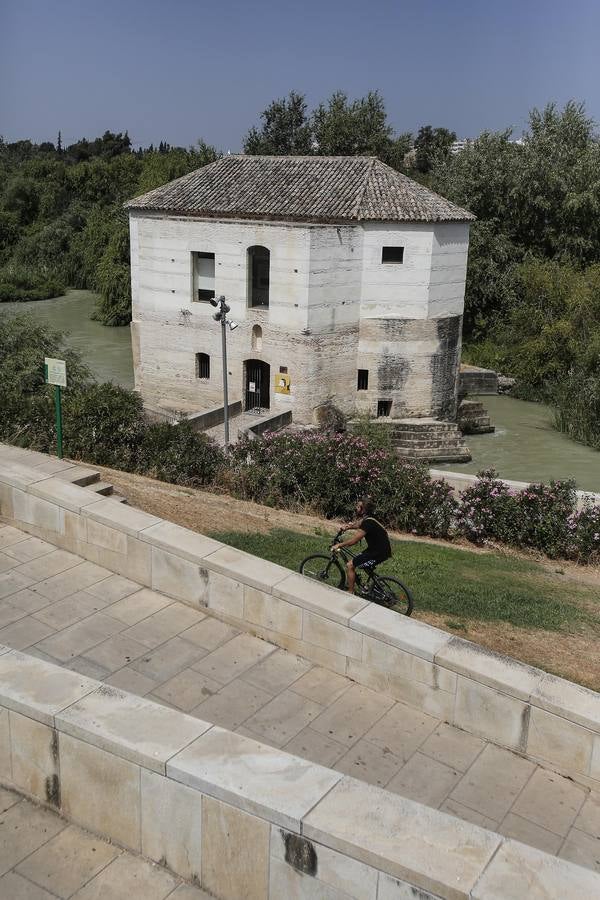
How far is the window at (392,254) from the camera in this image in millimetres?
24844

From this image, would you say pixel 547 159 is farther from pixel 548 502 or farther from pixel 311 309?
pixel 548 502

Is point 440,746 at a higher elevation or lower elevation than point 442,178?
lower

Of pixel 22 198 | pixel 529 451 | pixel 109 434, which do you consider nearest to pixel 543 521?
pixel 109 434

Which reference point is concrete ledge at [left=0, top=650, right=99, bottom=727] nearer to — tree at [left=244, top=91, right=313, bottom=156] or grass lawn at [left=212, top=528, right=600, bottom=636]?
grass lawn at [left=212, top=528, right=600, bottom=636]

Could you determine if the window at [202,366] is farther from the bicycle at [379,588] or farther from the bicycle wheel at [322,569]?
the bicycle at [379,588]

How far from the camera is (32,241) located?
185 ft

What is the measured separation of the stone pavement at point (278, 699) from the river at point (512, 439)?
16.5 m

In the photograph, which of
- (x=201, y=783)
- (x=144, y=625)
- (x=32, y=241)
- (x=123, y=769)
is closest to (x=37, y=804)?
(x=123, y=769)

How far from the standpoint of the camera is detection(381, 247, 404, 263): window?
2484 cm

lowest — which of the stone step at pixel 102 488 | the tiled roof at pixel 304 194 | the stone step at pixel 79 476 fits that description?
the stone step at pixel 102 488

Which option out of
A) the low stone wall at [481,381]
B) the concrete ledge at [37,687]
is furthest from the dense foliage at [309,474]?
the low stone wall at [481,381]

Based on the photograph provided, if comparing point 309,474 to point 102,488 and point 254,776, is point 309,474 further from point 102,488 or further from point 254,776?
point 254,776

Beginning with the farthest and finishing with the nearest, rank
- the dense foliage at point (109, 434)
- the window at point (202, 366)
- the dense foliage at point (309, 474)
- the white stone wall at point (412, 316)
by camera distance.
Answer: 1. the window at point (202, 366)
2. the white stone wall at point (412, 316)
3. the dense foliage at point (109, 434)
4. the dense foliage at point (309, 474)

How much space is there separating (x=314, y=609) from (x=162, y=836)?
8.55 ft
